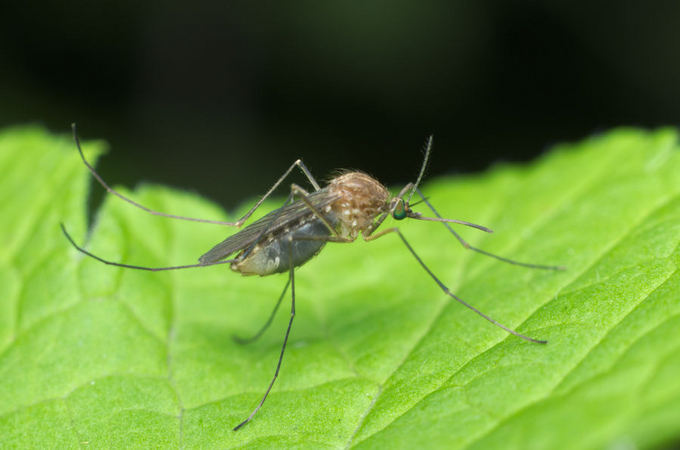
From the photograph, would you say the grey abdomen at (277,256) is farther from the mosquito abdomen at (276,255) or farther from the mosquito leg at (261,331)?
the mosquito leg at (261,331)

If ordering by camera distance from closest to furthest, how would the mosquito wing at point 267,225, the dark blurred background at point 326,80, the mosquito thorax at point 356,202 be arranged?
the mosquito wing at point 267,225 < the mosquito thorax at point 356,202 < the dark blurred background at point 326,80

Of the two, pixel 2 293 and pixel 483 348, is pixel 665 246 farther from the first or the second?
pixel 2 293

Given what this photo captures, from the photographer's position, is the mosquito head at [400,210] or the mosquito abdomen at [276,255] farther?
the mosquito head at [400,210]

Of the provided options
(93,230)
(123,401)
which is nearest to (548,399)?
(123,401)

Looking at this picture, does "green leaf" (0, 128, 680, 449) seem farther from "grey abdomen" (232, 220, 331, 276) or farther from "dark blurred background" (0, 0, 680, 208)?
"dark blurred background" (0, 0, 680, 208)

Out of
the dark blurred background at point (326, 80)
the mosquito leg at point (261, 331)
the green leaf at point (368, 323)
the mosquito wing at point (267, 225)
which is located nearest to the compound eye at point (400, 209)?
the mosquito wing at point (267, 225)

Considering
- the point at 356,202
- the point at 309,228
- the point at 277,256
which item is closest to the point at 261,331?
the point at 277,256

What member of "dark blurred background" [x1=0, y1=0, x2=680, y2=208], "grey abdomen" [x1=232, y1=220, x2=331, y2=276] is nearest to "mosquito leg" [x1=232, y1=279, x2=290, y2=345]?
"grey abdomen" [x1=232, y1=220, x2=331, y2=276]
